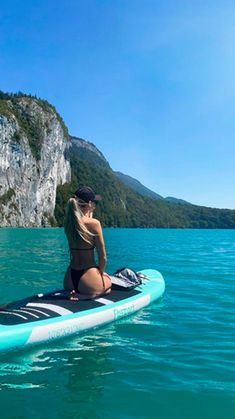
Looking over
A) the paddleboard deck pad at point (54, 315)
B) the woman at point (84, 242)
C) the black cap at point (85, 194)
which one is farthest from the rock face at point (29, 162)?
the black cap at point (85, 194)

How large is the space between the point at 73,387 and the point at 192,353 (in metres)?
2.46

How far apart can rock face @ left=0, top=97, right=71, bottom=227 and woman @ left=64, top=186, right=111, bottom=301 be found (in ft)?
408

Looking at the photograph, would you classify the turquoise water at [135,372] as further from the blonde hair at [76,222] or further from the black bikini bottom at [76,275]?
the blonde hair at [76,222]

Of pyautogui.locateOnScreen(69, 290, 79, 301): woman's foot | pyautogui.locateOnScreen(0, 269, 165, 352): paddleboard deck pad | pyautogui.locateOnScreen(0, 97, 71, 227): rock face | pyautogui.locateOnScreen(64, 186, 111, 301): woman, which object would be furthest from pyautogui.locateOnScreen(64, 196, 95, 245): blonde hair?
pyautogui.locateOnScreen(0, 97, 71, 227): rock face

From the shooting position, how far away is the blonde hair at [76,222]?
794 cm

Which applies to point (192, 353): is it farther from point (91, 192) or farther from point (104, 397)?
point (91, 192)

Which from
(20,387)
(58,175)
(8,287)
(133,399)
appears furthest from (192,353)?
(58,175)

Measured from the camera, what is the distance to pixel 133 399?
515 centimetres

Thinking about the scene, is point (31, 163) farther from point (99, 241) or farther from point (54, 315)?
point (54, 315)

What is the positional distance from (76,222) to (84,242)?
49cm

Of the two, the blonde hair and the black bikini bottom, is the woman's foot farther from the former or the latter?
the blonde hair

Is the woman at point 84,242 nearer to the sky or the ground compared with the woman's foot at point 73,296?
nearer to the sky

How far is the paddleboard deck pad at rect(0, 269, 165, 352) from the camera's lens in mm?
6867

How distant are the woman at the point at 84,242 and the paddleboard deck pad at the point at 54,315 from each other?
1.09 ft
